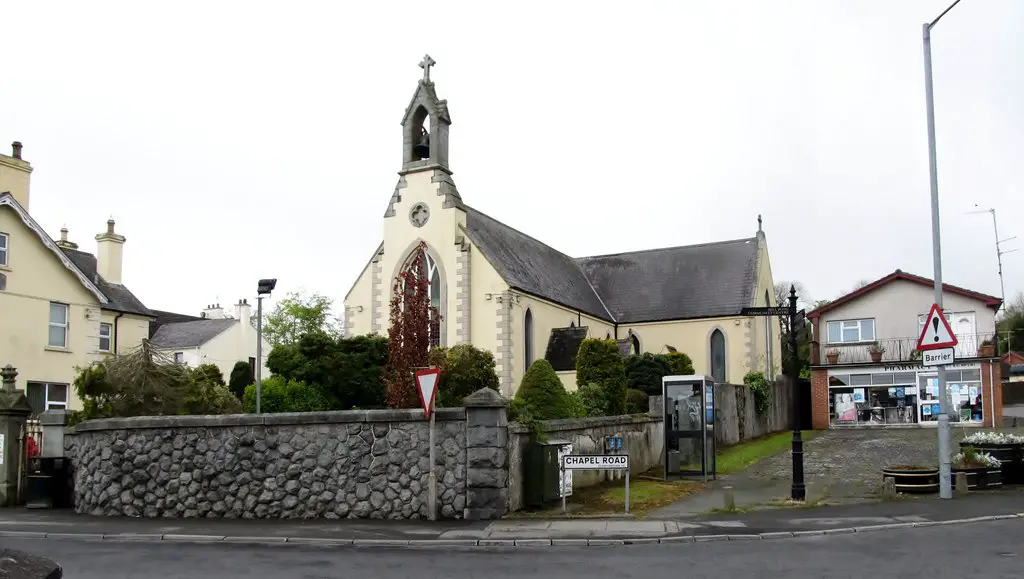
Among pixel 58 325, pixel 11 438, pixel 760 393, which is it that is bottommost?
pixel 11 438

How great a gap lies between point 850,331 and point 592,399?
54.1ft

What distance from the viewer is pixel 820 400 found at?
37438 millimetres

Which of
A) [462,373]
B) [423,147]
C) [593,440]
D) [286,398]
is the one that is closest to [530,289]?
[423,147]

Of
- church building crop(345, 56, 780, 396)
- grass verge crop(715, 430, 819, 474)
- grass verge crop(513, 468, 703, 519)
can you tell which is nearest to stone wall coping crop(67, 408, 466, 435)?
grass verge crop(513, 468, 703, 519)

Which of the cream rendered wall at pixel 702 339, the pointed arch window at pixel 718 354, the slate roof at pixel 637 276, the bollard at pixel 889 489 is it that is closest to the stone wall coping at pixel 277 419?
the bollard at pixel 889 489

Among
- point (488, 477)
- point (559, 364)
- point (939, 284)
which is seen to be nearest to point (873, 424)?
point (559, 364)

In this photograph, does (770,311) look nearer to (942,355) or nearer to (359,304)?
(942,355)

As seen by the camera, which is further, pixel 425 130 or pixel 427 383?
pixel 425 130

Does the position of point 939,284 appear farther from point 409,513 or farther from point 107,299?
point 107,299

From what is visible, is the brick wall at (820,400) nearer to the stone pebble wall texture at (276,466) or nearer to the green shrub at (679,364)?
the green shrub at (679,364)

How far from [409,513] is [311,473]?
79.9 inches

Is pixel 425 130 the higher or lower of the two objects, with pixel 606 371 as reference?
higher

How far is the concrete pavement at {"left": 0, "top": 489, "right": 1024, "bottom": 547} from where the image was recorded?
44.8ft

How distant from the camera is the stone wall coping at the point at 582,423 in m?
16.9
